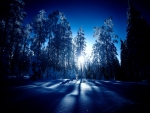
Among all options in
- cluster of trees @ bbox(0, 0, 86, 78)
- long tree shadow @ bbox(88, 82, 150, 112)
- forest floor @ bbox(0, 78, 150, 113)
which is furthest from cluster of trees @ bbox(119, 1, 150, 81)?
cluster of trees @ bbox(0, 0, 86, 78)

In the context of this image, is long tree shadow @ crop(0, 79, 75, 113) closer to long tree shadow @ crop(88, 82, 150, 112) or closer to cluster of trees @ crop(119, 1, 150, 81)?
long tree shadow @ crop(88, 82, 150, 112)

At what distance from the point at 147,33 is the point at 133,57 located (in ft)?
17.3

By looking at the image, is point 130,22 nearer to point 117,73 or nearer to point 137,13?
point 137,13

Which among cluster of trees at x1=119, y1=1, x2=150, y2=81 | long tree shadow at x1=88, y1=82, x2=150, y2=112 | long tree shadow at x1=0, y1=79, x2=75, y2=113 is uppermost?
cluster of trees at x1=119, y1=1, x2=150, y2=81

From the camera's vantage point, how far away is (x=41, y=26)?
25.3 m

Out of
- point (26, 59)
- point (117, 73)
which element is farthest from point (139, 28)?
point (26, 59)

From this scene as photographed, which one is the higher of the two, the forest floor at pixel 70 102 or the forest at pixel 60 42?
the forest at pixel 60 42

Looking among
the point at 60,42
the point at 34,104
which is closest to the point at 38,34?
the point at 60,42

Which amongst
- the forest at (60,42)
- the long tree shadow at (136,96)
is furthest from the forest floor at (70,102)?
the forest at (60,42)

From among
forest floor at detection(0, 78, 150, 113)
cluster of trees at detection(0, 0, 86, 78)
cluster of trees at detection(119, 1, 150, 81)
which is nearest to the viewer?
forest floor at detection(0, 78, 150, 113)

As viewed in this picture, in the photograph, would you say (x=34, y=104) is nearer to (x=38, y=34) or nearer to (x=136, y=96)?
(x=136, y=96)

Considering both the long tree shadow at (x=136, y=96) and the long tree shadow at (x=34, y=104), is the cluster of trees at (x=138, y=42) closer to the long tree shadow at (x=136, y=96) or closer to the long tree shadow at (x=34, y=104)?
the long tree shadow at (x=136, y=96)

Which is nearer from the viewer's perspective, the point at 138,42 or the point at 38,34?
the point at 138,42

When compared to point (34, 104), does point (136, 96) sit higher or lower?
lower
